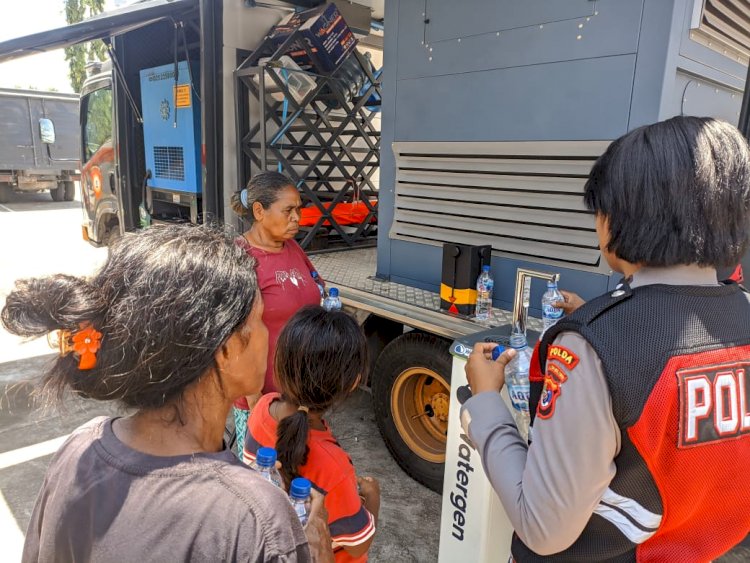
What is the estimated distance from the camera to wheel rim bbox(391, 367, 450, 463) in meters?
→ 3.12

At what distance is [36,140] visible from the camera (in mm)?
16156

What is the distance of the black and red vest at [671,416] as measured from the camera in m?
0.93

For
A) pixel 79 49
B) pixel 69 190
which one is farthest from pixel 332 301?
pixel 79 49

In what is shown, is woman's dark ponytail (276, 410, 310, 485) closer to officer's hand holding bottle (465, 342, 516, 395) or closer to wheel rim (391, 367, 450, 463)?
officer's hand holding bottle (465, 342, 516, 395)

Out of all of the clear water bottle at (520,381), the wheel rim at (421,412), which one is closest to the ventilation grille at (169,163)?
the wheel rim at (421,412)

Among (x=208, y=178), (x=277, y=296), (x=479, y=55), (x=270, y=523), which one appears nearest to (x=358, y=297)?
(x=277, y=296)

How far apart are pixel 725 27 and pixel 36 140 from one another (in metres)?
18.3

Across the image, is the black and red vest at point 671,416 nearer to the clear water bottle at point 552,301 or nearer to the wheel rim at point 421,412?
the clear water bottle at point 552,301

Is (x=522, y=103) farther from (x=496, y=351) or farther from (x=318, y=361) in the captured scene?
(x=318, y=361)

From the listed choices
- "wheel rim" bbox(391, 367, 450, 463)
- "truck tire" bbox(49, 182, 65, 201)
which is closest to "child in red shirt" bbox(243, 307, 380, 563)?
"wheel rim" bbox(391, 367, 450, 463)

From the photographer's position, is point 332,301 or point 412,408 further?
point 412,408

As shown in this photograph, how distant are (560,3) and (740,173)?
1.72 metres

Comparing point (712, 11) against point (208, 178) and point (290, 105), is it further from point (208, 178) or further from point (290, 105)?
point (208, 178)

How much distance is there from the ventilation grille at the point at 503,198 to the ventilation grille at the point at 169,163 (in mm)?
2698
